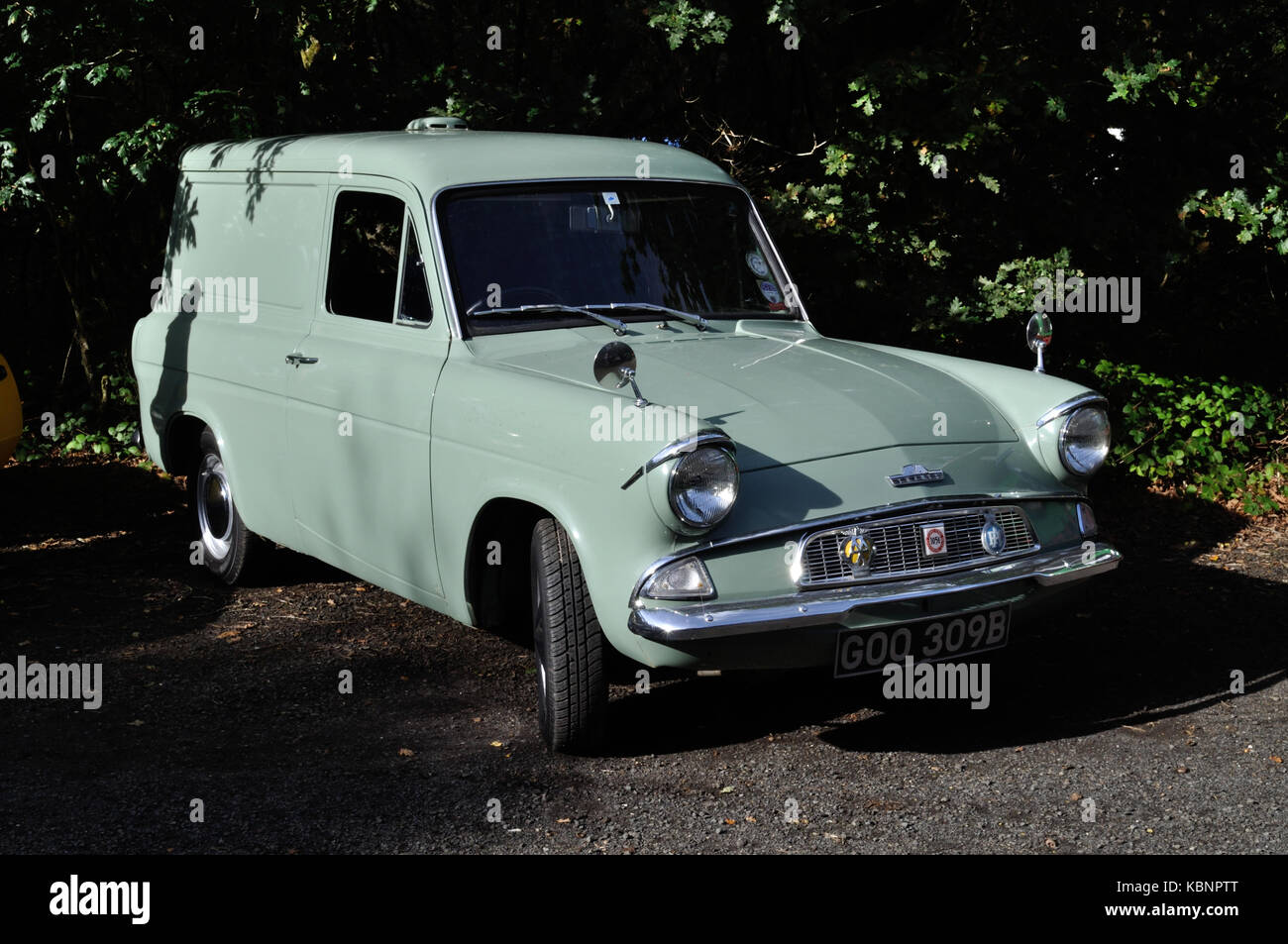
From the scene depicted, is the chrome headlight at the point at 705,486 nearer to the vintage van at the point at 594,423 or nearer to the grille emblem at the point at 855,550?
the vintage van at the point at 594,423

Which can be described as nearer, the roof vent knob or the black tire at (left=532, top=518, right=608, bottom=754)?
the black tire at (left=532, top=518, right=608, bottom=754)

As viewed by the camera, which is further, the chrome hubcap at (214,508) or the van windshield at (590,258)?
the chrome hubcap at (214,508)

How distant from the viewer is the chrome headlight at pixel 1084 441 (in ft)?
15.3

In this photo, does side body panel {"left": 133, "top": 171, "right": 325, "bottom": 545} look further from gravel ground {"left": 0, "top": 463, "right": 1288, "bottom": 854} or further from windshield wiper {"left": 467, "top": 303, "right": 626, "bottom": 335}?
windshield wiper {"left": 467, "top": 303, "right": 626, "bottom": 335}

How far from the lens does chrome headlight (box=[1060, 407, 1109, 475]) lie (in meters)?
4.65

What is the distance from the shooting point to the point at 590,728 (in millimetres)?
4395

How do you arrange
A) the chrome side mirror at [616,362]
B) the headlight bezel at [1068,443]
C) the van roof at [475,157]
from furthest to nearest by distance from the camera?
1. the van roof at [475,157]
2. the headlight bezel at [1068,443]
3. the chrome side mirror at [616,362]

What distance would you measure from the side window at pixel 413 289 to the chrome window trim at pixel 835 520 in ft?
4.97

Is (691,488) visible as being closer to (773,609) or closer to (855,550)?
(773,609)

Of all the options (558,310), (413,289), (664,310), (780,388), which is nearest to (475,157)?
(413,289)

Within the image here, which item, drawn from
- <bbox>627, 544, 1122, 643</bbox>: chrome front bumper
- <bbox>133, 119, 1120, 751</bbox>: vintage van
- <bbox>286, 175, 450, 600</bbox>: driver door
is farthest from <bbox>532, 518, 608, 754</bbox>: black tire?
<bbox>286, 175, 450, 600</bbox>: driver door

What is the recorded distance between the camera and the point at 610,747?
4578 millimetres

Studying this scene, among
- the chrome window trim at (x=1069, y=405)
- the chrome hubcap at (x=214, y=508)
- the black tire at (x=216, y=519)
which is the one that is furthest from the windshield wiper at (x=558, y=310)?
the chrome hubcap at (x=214, y=508)

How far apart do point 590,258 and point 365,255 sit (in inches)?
35.6
